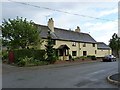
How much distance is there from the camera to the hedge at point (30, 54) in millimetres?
32031

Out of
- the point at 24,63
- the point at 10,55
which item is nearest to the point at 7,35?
the point at 10,55

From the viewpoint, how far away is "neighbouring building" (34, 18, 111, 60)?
4336 centimetres

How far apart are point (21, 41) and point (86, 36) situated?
26217 millimetres

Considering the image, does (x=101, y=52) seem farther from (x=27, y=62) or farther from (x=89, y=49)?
(x=27, y=62)

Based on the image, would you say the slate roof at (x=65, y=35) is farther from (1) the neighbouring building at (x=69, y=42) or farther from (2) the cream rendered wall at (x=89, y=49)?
(2) the cream rendered wall at (x=89, y=49)

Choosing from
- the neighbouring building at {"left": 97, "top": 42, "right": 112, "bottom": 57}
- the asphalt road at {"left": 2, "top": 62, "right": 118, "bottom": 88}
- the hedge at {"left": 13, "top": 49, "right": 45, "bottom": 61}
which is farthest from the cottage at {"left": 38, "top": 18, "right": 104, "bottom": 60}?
the asphalt road at {"left": 2, "top": 62, "right": 118, "bottom": 88}

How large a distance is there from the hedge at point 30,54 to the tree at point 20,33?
1739 mm

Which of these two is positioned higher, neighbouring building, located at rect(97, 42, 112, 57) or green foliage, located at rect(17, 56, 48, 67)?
neighbouring building, located at rect(97, 42, 112, 57)

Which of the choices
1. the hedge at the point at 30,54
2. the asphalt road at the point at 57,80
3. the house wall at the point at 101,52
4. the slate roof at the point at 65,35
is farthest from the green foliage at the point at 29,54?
the house wall at the point at 101,52

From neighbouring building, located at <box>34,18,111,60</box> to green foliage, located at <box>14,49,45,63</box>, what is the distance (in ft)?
18.1

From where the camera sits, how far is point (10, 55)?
32312 mm

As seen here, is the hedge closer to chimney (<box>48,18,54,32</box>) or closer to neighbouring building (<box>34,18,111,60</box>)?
neighbouring building (<box>34,18,111,60</box>)

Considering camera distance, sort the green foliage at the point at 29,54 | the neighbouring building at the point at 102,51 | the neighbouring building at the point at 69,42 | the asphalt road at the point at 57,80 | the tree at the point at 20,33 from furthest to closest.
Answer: the neighbouring building at the point at 102,51 < the neighbouring building at the point at 69,42 < the tree at the point at 20,33 < the green foliage at the point at 29,54 < the asphalt road at the point at 57,80

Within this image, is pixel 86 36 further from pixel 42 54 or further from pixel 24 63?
pixel 24 63
